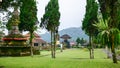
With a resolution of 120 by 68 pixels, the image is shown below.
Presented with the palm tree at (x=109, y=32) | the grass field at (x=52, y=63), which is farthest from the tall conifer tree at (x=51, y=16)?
the palm tree at (x=109, y=32)

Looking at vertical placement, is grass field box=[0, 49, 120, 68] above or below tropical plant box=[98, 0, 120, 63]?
below

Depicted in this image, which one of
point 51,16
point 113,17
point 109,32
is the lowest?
point 109,32

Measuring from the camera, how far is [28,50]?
172ft

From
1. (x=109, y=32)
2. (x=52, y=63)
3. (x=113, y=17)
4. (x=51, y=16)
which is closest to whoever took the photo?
(x=52, y=63)

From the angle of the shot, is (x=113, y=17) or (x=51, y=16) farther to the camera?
(x=51, y=16)

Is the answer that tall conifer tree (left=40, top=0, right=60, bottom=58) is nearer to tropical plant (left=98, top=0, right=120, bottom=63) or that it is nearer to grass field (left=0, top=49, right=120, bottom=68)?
grass field (left=0, top=49, right=120, bottom=68)

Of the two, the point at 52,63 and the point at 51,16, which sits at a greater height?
the point at 51,16

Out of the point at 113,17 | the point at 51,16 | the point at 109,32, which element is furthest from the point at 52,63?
the point at 51,16

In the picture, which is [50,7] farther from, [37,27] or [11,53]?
[11,53]

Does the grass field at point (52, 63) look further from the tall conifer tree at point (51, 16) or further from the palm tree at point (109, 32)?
the tall conifer tree at point (51, 16)

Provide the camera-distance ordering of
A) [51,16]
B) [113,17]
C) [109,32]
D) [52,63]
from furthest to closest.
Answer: [51,16]
[113,17]
[109,32]
[52,63]

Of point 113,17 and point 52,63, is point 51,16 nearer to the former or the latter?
point 113,17

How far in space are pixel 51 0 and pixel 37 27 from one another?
239 inches

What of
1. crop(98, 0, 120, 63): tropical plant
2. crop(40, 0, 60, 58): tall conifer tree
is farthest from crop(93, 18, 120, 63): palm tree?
crop(40, 0, 60, 58): tall conifer tree
